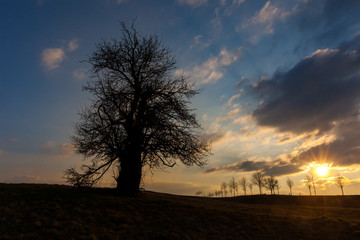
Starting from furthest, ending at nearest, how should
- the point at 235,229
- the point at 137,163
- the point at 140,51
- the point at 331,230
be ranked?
1. the point at 140,51
2. the point at 137,163
3. the point at 331,230
4. the point at 235,229

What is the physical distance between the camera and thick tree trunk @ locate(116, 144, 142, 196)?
17750 mm

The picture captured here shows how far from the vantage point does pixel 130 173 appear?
17766 mm

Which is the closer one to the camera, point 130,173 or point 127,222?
point 127,222

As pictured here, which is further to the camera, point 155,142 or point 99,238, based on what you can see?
point 155,142

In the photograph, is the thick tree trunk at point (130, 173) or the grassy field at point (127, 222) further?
the thick tree trunk at point (130, 173)

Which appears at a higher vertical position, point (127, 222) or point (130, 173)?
point (130, 173)

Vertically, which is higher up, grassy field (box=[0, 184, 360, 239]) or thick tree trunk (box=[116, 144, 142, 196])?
thick tree trunk (box=[116, 144, 142, 196])

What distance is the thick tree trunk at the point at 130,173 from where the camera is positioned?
58.2ft

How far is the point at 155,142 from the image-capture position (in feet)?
59.4

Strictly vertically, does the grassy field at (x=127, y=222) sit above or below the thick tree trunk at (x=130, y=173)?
below

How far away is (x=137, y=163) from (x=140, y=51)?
924 centimetres

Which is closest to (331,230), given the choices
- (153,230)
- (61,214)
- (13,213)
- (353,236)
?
(353,236)

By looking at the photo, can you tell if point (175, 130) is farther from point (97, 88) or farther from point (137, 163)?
point (97, 88)

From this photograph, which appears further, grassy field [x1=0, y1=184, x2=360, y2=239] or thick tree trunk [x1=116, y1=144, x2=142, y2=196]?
thick tree trunk [x1=116, y1=144, x2=142, y2=196]
